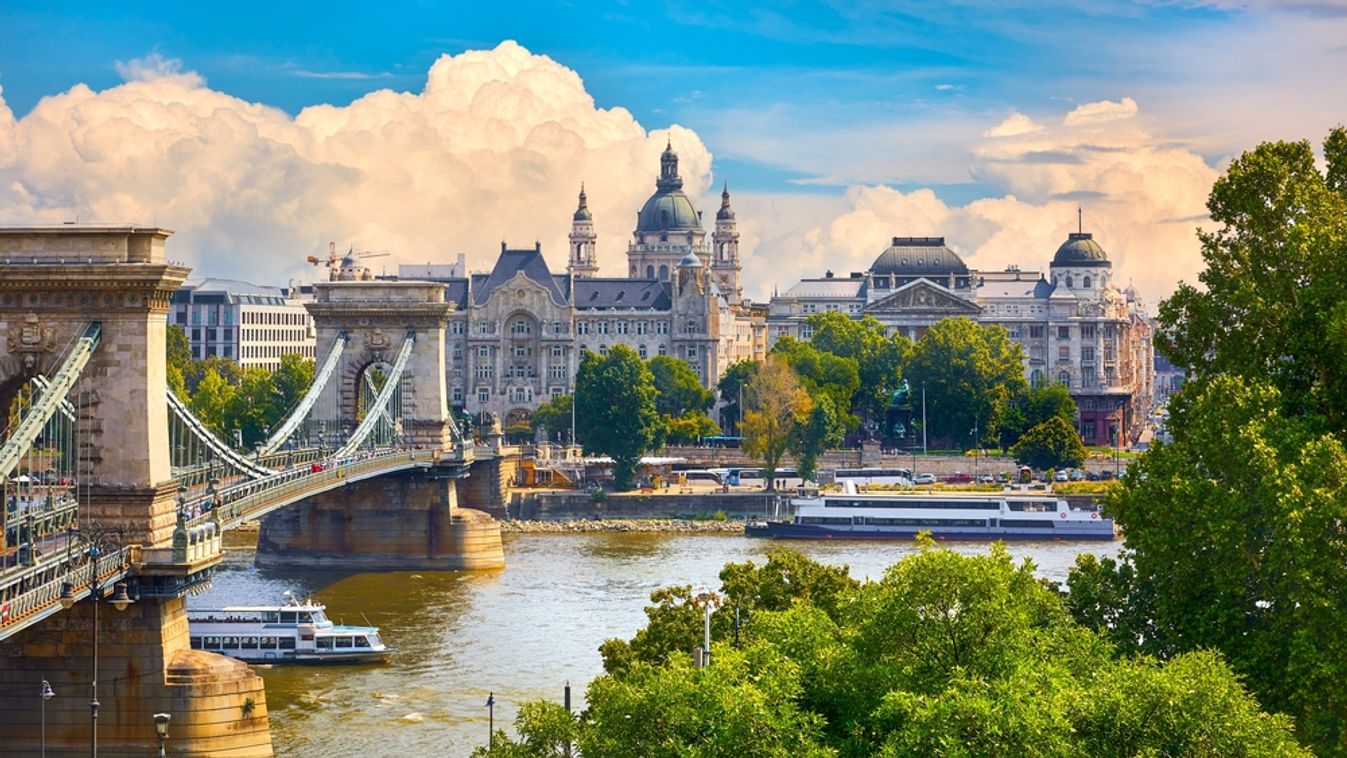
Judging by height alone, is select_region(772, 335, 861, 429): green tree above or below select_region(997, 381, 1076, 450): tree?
above

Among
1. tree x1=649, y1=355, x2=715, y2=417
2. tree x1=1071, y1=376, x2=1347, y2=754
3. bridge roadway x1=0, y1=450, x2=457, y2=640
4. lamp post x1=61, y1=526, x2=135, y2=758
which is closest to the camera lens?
tree x1=1071, y1=376, x2=1347, y2=754

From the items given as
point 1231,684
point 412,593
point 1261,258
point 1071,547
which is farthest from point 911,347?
point 1231,684

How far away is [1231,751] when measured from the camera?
32469mm

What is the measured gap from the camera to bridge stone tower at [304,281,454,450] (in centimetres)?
10050

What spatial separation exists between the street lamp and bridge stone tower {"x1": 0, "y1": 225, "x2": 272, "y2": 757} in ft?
1.84

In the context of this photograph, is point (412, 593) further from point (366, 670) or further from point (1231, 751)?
point (1231, 751)

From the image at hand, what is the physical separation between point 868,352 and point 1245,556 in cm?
12333

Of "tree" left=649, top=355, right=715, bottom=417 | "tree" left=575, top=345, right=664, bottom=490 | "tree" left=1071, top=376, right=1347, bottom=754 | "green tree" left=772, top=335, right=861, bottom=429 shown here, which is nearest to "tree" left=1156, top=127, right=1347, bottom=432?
"tree" left=1071, top=376, right=1347, bottom=754

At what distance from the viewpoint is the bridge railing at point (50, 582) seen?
1795 inches

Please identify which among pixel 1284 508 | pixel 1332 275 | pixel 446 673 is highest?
pixel 1332 275

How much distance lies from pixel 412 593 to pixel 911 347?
81.9 m

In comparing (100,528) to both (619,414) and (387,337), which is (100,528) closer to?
(387,337)

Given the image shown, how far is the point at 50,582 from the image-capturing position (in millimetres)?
47844

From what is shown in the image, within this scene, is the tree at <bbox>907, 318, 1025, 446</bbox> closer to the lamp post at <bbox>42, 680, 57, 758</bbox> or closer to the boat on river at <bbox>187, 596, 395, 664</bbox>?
the boat on river at <bbox>187, 596, 395, 664</bbox>
